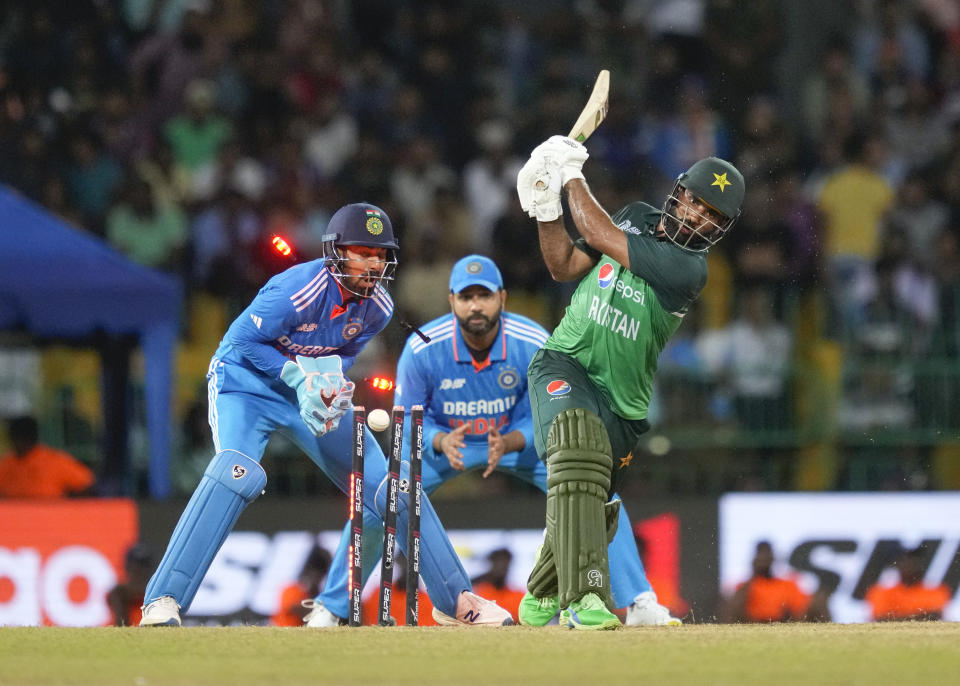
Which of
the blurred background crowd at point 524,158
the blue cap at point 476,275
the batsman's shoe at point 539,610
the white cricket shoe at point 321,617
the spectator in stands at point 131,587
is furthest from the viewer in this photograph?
the blurred background crowd at point 524,158

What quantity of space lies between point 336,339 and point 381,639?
6.60 ft

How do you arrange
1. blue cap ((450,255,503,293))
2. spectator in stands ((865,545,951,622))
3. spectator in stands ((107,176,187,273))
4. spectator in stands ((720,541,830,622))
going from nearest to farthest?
1. blue cap ((450,255,503,293))
2. spectator in stands ((720,541,830,622))
3. spectator in stands ((865,545,951,622))
4. spectator in stands ((107,176,187,273))

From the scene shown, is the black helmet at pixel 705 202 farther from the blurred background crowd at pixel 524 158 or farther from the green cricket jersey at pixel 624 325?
the blurred background crowd at pixel 524 158

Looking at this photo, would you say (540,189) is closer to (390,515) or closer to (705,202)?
(705,202)

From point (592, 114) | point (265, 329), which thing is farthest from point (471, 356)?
point (592, 114)

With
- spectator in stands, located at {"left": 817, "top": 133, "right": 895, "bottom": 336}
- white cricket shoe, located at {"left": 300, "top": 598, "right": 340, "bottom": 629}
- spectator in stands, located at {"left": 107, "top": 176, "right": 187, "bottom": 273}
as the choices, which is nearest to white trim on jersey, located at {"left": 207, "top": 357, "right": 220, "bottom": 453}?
white cricket shoe, located at {"left": 300, "top": 598, "right": 340, "bottom": 629}

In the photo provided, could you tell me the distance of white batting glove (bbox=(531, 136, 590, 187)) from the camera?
24.0 ft

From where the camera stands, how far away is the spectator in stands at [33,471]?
11.7 metres

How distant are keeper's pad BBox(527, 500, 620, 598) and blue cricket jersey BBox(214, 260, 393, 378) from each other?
154cm

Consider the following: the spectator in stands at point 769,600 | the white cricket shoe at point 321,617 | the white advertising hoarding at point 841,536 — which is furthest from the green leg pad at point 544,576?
the white advertising hoarding at point 841,536

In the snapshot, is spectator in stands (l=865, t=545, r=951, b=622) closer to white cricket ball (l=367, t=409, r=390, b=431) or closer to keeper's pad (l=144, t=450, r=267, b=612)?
white cricket ball (l=367, t=409, r=390, b=431)

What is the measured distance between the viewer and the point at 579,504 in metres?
7.06

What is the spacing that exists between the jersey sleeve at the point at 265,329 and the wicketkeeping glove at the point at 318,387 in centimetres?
15

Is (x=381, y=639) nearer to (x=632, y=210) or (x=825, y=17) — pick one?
(x=632, y=210)
